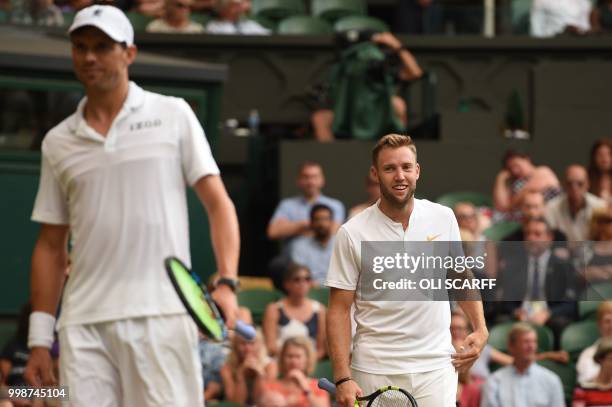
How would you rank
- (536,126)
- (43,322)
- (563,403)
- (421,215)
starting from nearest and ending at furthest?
(421,215)
(43,322)
(563,403)
(536,126)

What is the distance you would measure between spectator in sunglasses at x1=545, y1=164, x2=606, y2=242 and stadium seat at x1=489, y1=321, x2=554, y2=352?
6.78 ft

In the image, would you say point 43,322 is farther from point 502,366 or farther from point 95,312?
point 502,366

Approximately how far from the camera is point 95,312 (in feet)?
15.8

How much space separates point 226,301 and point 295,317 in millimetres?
5272

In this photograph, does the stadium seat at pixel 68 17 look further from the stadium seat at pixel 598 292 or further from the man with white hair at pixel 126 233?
the stadium seat at pixel 598 292

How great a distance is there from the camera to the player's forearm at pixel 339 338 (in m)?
4.86

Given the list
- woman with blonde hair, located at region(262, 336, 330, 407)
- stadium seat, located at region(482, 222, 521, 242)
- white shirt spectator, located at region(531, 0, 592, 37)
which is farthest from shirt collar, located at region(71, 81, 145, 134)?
white shirt spectator, located at region(531, 0, 592, 37)

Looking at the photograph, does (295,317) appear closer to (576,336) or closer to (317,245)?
(317,245)

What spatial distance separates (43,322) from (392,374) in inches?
47.5

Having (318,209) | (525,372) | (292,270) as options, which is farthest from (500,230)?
(525,372)

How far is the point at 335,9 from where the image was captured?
52.2 feet

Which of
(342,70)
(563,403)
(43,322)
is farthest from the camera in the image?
(342,70)

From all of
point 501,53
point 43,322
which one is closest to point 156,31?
point 501,53

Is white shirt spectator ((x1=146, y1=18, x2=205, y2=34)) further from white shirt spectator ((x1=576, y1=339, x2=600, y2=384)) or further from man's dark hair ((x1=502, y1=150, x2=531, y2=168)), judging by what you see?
white shirt spectator ((x1=576, y1=339, x2=600, y2=384))
